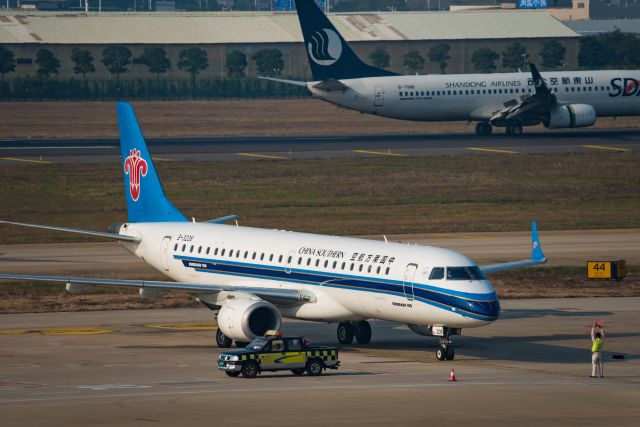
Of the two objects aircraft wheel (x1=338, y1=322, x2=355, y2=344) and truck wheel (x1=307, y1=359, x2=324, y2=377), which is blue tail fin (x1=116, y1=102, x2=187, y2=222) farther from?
truck wheel (x1=307, y1=359, x2=324, y2=377)

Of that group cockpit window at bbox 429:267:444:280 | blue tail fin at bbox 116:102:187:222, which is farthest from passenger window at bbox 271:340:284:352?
blue tail fin at bbox 116:102:187:222

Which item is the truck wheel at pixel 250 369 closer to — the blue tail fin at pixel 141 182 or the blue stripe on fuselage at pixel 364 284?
the blue stripe on fuselage at pixel 364 284

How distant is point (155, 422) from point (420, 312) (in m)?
13.3

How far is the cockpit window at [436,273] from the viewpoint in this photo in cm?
4682

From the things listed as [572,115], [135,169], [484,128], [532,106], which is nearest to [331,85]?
[484,128]

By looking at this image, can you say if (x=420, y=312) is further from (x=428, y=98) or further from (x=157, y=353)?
(x=428, y=98)

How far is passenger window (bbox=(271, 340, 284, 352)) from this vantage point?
45094mm

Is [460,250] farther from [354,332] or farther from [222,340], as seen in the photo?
[222,340]

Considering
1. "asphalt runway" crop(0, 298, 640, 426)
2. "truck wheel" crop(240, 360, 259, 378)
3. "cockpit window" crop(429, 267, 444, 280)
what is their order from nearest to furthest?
"asphalt runway" crop(0, 298, 640, 426) < "truck wheel" crop(240, 360, 259, 378) < "cockpit window" crop(429, 267, 444, 280)

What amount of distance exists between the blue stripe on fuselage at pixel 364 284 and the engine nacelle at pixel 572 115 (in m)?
83.6

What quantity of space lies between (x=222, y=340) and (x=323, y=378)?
25.9ft

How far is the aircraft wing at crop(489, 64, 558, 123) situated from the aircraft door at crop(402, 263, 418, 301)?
83.4m

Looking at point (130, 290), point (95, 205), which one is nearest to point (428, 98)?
point (95, 205)

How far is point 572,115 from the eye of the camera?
13388 centimetres
